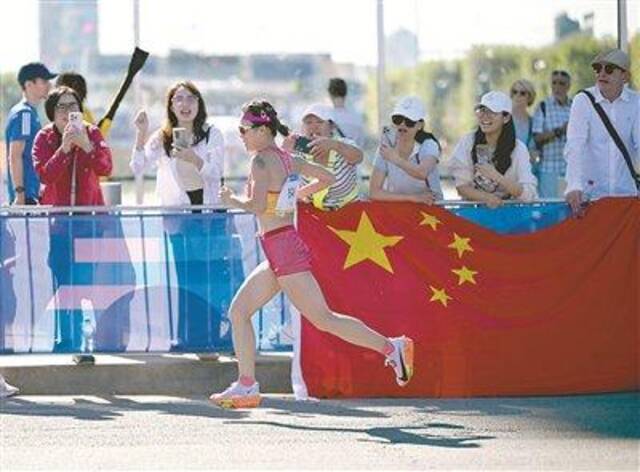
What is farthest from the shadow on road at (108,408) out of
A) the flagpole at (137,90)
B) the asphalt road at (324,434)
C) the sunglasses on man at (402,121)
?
the flagpole at (137,90)

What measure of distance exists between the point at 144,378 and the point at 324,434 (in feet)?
7.70

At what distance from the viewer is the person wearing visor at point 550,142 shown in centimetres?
1872

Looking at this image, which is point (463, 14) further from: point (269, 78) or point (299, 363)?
point (299, 363)

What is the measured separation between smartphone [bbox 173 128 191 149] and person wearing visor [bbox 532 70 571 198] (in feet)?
15.5

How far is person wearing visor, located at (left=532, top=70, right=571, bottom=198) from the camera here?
18.7 meters

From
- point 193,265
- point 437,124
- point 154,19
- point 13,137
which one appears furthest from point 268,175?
point 437,124

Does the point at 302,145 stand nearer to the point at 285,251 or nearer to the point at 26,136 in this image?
the point at 285,251

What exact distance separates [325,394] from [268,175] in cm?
159

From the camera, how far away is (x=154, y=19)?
20891 mm

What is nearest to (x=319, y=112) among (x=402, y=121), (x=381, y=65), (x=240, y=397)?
(x=402, y=121)

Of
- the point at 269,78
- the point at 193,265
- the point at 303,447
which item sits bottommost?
the point at 303,447

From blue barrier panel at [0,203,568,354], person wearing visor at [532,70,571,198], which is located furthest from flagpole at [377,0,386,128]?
blue barrier panel at [0,203,568,354]

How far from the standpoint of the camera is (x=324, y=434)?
12.2 meters

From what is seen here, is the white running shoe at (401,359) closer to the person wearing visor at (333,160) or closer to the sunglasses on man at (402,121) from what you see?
the person wearing visor at (333,160)
